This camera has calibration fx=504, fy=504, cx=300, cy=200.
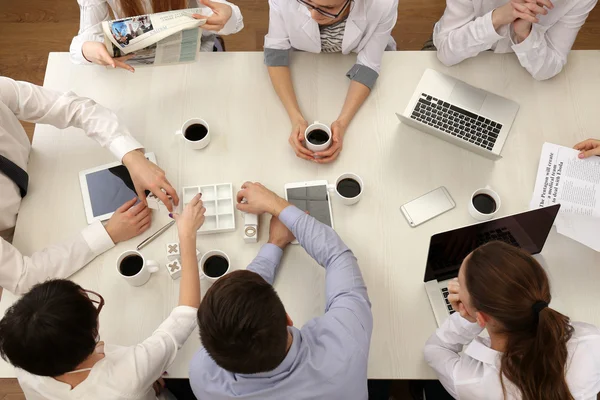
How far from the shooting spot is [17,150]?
163 cm

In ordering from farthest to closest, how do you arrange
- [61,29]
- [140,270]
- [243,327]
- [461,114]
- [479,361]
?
[61,29], [461,114], [140,270], [479,361], [243,327]

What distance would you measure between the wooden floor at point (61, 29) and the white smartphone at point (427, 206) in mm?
1529

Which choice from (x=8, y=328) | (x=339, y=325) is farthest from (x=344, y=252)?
(x=8, y=328)

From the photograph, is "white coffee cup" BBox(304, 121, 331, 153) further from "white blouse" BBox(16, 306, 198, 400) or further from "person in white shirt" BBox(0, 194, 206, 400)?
"white blouse" BBox(16, 306, 198, 400)

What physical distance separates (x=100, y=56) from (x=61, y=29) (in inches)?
60.8

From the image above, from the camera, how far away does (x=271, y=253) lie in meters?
1.49

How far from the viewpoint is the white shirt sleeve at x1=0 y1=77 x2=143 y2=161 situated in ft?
5.31

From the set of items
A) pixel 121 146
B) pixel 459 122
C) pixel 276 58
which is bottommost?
pixel 121 146

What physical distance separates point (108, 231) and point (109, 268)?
0.38 ft

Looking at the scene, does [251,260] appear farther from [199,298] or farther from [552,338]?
[552,338]

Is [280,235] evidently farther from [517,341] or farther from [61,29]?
[61,29]

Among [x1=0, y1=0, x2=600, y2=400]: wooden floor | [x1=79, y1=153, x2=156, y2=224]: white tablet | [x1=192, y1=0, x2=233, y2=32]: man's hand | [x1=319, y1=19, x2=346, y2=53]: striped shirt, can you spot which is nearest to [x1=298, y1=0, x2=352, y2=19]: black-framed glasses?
[x1=319, y1=19, x2=346, y2=53]: striped shirt

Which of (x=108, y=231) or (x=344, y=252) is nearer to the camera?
(x=344, y=252)

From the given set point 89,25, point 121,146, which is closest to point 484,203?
point 121,146
